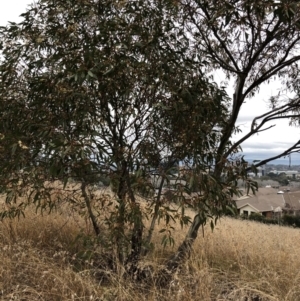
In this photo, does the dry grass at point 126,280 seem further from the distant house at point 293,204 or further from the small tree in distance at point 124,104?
the distant house at point 293,204

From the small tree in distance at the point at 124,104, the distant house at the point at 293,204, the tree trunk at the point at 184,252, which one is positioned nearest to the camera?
the small tree in distance at the point at 124,104

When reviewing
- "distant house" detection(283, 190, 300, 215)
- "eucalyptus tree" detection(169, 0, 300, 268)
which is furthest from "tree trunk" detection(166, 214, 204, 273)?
"distant house" detection(283, 190, 300, 215)

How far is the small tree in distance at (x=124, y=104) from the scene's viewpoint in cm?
265

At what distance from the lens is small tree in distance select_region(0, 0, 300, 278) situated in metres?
2.65

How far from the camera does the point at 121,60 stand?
2.75 m

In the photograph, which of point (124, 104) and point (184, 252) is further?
point (184, 252)

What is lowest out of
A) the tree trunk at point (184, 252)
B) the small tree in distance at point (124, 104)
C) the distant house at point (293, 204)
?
the distant house at point (293, 204)

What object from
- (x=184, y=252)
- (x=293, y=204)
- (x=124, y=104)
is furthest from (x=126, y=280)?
(x=293, y=204)

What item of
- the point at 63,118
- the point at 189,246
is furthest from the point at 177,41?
the point at 189,246

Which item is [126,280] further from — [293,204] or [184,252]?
[293,204]

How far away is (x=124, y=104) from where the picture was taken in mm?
2984

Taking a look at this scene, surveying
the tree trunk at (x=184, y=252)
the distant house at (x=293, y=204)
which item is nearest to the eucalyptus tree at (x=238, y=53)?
the tree trunk at (x=184, y=252)

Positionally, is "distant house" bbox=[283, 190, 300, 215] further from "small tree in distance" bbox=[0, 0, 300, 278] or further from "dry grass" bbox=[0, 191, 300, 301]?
"small tree in distance" bbox=[0, 0, 300, 278]

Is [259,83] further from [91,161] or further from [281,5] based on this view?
[91,161]
